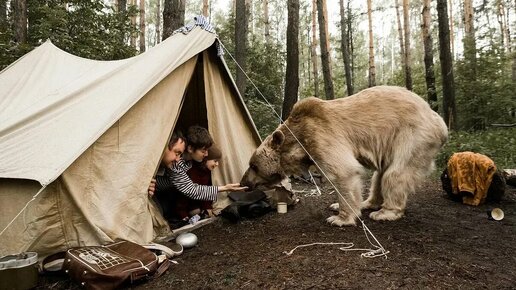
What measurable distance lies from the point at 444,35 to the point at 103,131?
10530 mm

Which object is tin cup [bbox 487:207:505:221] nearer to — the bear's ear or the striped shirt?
the bear's ear

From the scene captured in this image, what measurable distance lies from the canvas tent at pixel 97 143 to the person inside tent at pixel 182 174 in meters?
0.33

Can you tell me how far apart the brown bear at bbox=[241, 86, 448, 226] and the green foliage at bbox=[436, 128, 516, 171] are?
4915 mm

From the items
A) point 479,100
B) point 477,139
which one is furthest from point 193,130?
point 479,100

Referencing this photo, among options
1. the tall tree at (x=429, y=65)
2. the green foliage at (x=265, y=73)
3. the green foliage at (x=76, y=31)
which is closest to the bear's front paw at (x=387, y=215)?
the green foliage at (x=76, y=31)

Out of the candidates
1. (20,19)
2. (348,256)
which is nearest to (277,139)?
(348,256)

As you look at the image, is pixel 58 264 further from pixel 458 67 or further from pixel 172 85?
pixel 458 67

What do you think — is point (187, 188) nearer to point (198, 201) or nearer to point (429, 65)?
point (198, 201)

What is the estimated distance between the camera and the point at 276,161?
4.57 m

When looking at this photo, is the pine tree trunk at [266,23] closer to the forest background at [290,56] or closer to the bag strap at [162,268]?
the forest background at [290,56]

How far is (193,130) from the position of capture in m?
4.51

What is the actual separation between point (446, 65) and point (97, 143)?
10.5 metres

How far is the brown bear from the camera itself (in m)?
4.11

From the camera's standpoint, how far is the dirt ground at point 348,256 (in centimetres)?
270
